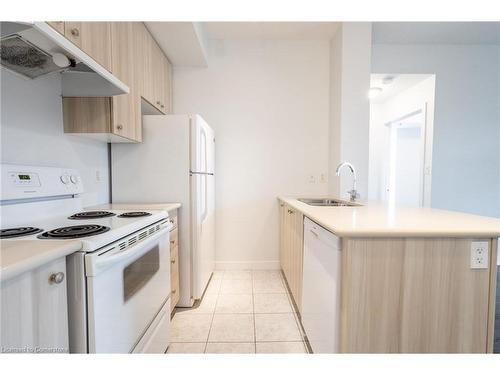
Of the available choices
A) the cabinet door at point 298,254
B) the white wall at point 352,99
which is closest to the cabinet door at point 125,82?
the cabinet door at point 298,254

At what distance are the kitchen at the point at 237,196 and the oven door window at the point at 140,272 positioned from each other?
0.04 ft

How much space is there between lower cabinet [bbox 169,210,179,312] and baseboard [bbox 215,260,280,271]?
968 mm

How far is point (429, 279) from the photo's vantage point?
3.22 feet

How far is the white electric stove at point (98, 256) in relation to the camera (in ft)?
2.67

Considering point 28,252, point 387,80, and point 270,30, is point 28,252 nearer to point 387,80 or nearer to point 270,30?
point 270,30

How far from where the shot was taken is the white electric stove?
2.67 feet

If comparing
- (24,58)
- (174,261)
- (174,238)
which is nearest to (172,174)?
(174,238)

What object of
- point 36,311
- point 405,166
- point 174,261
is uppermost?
point 405,166

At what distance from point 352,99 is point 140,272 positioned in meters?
2.48

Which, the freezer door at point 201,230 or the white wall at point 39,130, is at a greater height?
the white wall at point 39,130

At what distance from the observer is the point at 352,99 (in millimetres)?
2471

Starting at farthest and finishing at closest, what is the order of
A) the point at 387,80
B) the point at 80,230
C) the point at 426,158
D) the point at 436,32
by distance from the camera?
the point at 387,80 → the point at 426,158 → the point at 436,32 → the point at 80,230

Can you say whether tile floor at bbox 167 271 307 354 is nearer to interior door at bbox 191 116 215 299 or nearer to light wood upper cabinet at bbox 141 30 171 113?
interior door at bbox 191 116 215 299

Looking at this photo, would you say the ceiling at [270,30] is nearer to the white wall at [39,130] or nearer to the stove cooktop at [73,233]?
the white wall at [39,130]
